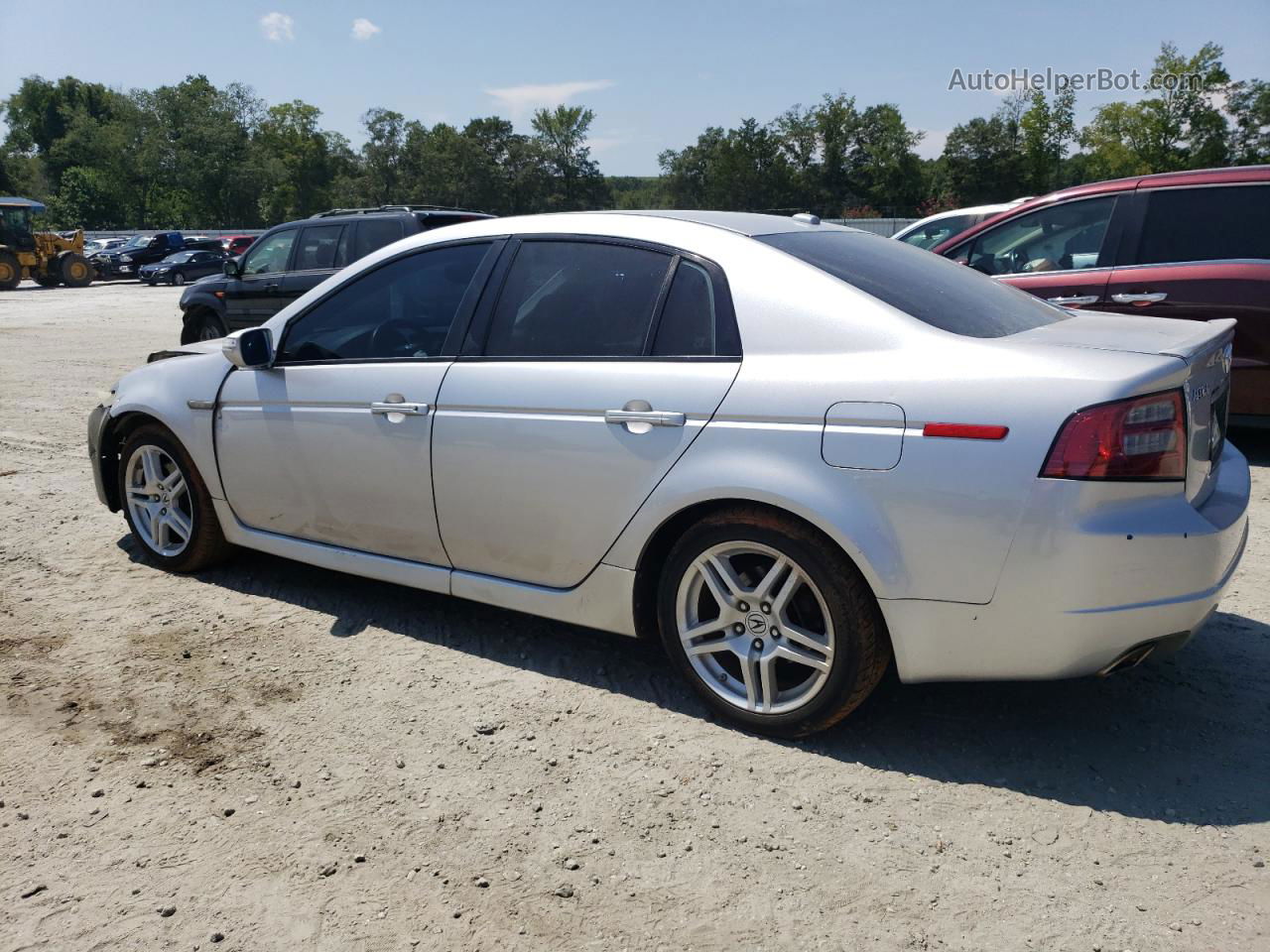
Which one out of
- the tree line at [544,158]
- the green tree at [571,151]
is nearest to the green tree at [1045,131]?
the tree line at [544,158]

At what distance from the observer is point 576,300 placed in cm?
368

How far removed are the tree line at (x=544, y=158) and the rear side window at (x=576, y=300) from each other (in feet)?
212

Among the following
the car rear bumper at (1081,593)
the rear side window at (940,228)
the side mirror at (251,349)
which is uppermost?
the rear side window at (940,228)

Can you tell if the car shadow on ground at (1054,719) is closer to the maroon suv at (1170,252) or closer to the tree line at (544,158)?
the maroon suv at (1170,252)

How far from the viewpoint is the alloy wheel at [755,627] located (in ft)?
10.3

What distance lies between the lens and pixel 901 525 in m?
2.89

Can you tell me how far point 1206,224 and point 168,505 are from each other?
21.7ft

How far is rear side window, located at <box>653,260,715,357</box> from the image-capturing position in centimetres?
335

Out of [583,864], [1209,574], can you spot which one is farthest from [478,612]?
[1209,574]

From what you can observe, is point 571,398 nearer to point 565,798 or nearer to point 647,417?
point 647,417

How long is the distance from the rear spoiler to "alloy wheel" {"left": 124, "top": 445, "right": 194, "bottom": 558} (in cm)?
413

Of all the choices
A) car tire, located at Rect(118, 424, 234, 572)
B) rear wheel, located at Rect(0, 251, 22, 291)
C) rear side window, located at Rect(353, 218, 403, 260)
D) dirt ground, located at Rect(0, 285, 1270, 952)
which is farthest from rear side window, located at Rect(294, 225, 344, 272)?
rear wheel, located at Rect(0, 251, 22, 291)

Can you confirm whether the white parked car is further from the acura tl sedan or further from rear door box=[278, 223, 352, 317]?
the acura tl sedan

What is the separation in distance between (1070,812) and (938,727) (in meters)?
0.55
